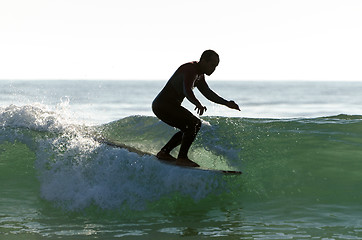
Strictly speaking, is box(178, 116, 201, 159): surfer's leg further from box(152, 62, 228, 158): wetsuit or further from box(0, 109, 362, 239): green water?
box(0, 109, 362, 239): green water

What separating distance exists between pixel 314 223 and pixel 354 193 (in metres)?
1.85

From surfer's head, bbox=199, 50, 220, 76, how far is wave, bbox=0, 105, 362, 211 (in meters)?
1.45

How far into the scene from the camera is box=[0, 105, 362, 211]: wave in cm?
740

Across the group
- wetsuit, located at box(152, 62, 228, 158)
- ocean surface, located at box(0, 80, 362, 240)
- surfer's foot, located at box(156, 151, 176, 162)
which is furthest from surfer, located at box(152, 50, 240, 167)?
ocean surface, located at box(0, 80, 362, 240)

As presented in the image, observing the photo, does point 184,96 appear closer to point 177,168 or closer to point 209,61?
point 209,61

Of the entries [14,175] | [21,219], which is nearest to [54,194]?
[21,219]

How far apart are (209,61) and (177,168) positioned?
1.58m

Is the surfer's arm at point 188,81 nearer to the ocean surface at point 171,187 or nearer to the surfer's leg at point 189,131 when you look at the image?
the surfer's leg at point 189,131

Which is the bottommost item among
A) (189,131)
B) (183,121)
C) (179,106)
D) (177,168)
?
(177,168)

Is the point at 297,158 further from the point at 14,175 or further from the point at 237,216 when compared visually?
the point at 14,175

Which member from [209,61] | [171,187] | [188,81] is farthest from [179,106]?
[171,187]

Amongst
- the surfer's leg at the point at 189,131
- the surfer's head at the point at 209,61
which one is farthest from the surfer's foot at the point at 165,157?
the surfer's head at the point at 209,61

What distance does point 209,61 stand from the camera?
704cm

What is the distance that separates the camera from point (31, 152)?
9.96 m
